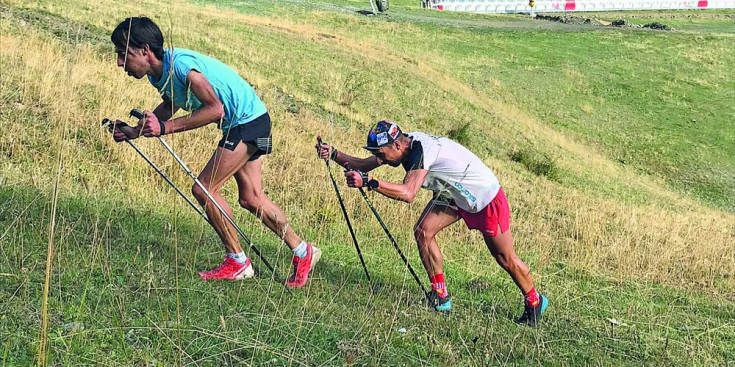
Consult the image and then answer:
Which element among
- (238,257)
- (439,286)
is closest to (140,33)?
(238,257)

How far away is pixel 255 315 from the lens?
4383mm

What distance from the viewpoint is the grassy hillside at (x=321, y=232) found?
3992mm

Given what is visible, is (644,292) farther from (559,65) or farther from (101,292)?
(559,65)

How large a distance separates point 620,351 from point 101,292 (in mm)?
3822

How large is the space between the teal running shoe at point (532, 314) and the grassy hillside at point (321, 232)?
8.1 inches

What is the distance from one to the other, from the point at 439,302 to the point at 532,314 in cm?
82

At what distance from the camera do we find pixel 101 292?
4219 millimetres

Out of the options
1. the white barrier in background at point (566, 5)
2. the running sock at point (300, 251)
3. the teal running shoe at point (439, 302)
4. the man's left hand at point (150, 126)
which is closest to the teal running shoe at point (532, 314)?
the teal running shoe at point (439, 302)

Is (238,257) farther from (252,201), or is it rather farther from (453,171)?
(453,171)

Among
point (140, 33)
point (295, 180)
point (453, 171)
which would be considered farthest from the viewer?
point (295, 180)

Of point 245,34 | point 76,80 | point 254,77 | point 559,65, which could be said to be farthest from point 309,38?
point 76,80

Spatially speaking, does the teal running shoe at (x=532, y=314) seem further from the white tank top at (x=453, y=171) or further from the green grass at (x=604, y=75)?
the green grass at (x=604, y=75)

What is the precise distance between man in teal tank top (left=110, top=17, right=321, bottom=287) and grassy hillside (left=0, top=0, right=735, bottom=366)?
30 centimetres

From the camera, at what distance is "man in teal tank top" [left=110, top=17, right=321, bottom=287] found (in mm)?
4812
